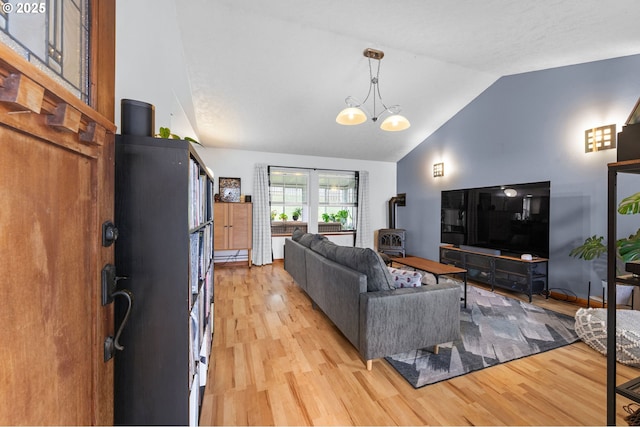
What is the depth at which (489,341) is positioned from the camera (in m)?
2.20

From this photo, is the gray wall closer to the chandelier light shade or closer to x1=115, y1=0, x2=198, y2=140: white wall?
the chandelier light shade

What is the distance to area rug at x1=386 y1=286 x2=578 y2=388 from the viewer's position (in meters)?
1.83

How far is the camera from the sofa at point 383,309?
1.78 meters

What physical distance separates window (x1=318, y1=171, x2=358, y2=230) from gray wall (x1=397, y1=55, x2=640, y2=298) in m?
2.29

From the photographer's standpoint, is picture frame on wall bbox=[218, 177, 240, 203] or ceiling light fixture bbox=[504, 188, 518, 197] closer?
ceiling light fixture bbox=[504, 188, 518, 197]

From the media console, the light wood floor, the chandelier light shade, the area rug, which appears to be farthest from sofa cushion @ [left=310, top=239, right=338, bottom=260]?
the media console

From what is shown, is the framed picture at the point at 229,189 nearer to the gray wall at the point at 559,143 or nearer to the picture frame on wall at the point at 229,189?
the picture frame on wall at the point at 229,189

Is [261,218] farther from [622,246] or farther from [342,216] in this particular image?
[622,246]

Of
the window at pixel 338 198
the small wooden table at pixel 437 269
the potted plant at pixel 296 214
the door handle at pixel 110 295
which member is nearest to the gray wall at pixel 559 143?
the small wooden table at pixel 437 269

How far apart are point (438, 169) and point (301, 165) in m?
2.80

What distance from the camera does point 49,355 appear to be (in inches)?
20.7

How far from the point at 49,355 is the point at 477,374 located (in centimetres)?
224

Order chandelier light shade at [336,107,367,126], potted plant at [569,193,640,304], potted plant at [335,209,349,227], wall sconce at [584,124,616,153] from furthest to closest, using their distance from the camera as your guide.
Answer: potted plant at [335,209,349,227] < wall sconce at [584,124,616,153] < chandelier light shade at [336,107,367,126] < potted plant at [569,193,640,304]

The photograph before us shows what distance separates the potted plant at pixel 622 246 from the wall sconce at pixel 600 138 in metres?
0.97
